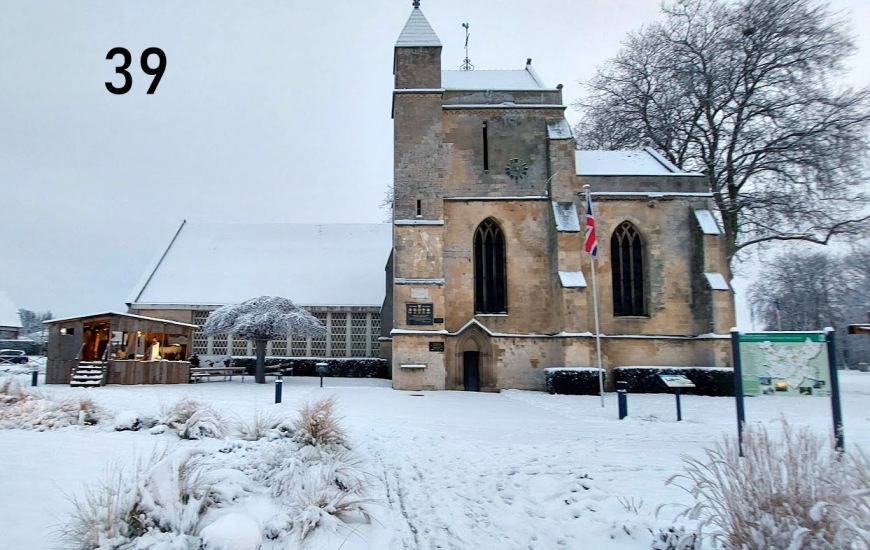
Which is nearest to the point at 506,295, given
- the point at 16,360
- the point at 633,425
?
the point at 633,425

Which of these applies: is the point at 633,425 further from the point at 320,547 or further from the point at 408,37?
the point at 408,37

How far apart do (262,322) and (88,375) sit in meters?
6.22

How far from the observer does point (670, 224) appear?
23.8 meters

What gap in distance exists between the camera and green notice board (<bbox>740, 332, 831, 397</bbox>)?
343 inches

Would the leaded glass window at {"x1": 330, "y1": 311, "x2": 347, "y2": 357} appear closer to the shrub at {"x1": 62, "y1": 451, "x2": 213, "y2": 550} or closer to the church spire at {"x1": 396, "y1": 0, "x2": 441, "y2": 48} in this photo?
the church spire at {"x1": 396, "y1": 0, "x2": 441, "y2": 48}

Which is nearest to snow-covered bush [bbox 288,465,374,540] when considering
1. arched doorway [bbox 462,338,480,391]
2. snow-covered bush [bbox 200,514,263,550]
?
snow-covered bush [bbox 200,514,263,550]

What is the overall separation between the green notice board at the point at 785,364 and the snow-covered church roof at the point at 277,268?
2193 cm

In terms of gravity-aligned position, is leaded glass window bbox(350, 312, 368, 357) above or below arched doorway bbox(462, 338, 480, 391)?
above

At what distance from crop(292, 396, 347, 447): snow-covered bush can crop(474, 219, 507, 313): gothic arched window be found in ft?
48.5

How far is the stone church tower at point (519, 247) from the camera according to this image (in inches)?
879

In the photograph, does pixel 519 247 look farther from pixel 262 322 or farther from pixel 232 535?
pixel 232 535

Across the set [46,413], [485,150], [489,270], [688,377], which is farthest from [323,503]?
[485,150]

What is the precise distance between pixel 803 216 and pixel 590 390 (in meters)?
13.1

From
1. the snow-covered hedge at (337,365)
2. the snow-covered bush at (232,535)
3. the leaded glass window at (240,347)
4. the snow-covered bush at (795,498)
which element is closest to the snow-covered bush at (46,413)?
the snow-covered bush at (232,535)
